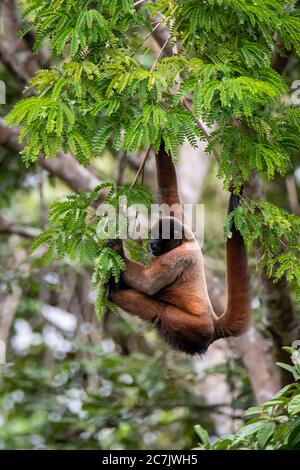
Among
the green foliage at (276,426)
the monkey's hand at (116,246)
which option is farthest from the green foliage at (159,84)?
the green foliage at (276,426)

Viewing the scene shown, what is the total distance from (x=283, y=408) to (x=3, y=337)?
574 centimetres

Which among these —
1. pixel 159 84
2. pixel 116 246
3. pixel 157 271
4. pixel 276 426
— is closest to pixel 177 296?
pixel 157 271

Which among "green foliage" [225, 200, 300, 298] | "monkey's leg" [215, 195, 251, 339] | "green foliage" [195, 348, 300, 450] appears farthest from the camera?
"monkey's leg" [215, 195, 251, 339]

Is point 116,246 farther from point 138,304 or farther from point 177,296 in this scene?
point 177,296

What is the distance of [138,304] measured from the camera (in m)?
5.38

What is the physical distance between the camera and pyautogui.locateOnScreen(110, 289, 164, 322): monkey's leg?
5293 mm

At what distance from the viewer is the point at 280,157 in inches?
161

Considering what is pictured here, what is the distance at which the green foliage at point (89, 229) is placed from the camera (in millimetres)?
4199

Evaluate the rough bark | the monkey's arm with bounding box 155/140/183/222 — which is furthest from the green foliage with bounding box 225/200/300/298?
the rough bark

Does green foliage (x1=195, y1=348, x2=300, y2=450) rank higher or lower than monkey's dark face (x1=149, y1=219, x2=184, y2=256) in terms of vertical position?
lower

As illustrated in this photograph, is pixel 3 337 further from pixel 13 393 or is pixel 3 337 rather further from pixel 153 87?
pixel 153 87

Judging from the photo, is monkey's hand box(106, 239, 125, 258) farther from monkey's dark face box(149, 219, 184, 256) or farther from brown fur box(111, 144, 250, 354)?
monkey's dark face box(149, 219, 184, 256)

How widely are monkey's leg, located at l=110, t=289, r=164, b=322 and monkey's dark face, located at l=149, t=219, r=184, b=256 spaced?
0.35 meters

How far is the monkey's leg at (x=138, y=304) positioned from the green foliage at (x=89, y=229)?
77cm
